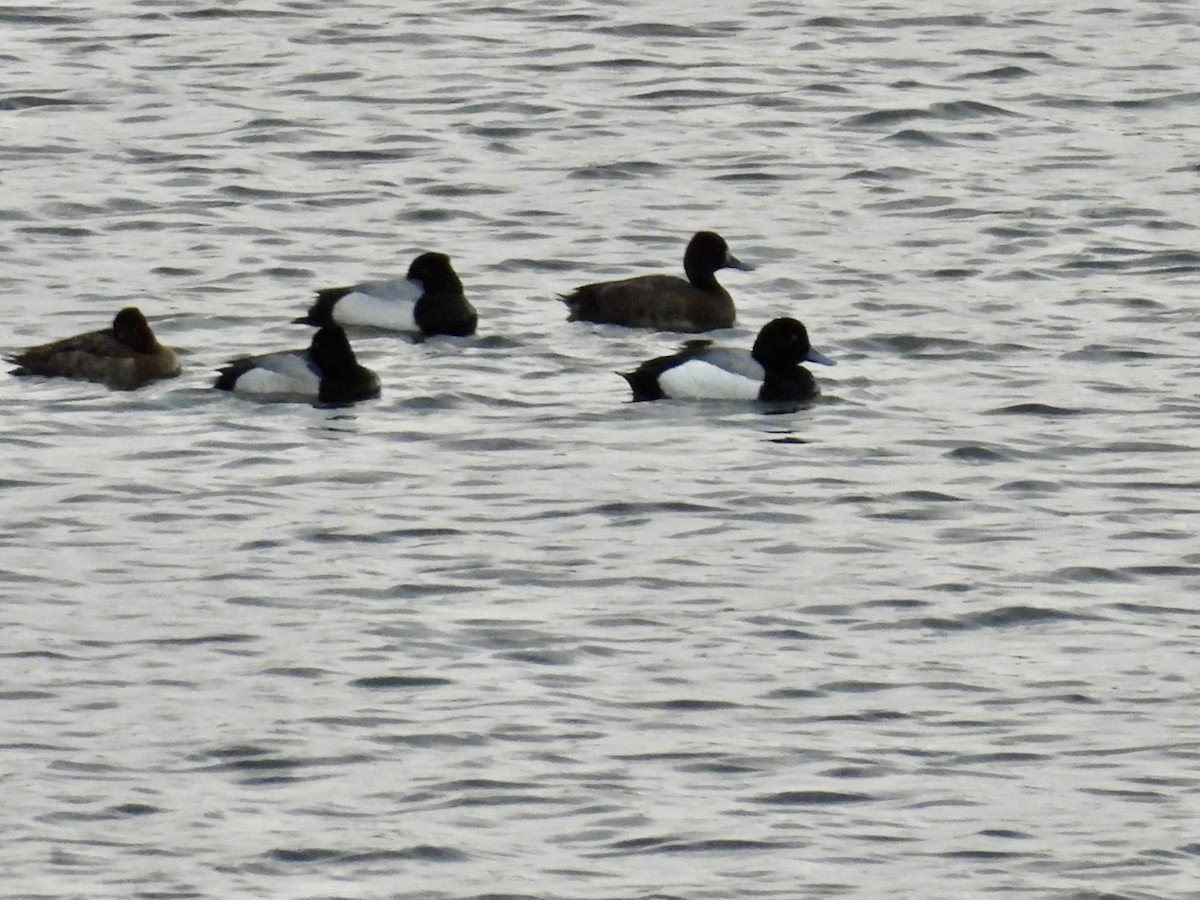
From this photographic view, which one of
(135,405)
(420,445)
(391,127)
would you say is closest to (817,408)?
(420,445)

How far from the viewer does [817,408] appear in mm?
17484

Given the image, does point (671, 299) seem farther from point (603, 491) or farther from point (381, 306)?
point (603, 491)

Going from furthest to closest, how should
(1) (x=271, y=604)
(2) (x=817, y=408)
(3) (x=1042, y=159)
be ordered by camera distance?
1. (3) (x=1042, y=159)
2. (2) (x=817, y=408)
3. (1) (x=271, y=604)

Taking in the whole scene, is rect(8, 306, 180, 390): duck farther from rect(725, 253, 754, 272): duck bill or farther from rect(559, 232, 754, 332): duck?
rect(725, 253, 754, 272): duck bill

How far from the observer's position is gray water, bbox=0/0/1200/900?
1076 centimetres

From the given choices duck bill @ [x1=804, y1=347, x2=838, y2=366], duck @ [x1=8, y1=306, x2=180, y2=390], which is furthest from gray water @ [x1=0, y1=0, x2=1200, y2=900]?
duck bill @ [x1=804, y1=347, x2=838, y2=366]

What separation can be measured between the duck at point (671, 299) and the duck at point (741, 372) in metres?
1.43

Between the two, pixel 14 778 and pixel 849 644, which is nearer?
pixel 14 778

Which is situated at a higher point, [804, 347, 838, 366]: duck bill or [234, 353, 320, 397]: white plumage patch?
[234, 353, 320, 397]: white plumage patch

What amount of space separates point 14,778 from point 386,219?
1166 cm

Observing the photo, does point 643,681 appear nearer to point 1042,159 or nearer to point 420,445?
point 420,445

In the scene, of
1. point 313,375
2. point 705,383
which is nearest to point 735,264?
point 705,383

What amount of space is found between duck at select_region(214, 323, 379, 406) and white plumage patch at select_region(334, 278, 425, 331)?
5.15 feet

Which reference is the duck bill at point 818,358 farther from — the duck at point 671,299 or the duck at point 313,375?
the duck at point 313,375
